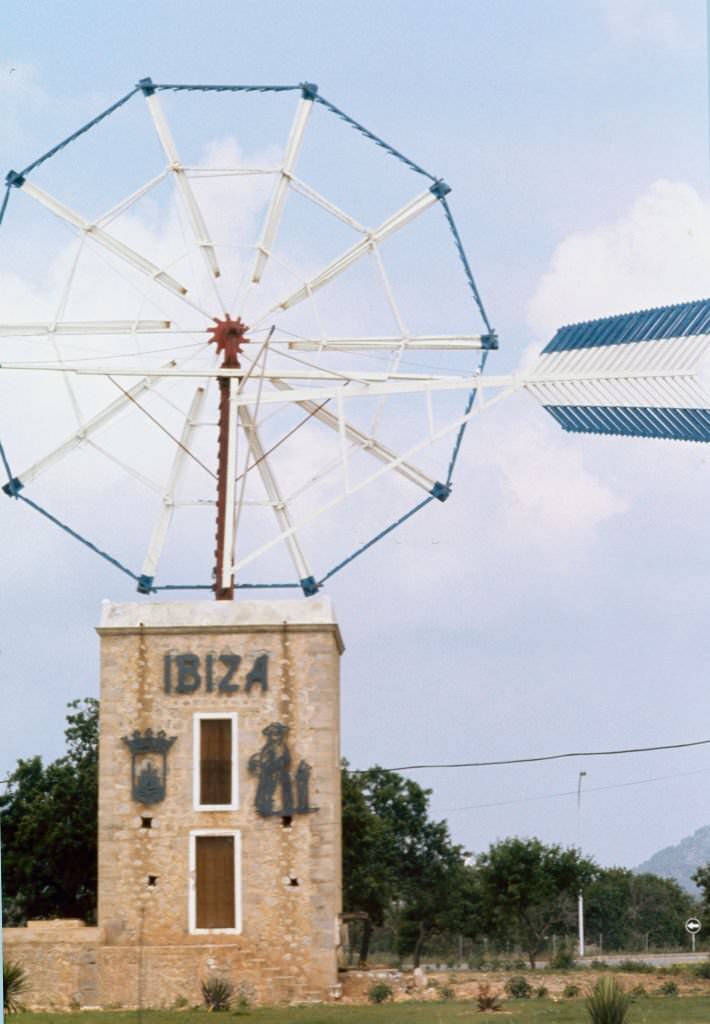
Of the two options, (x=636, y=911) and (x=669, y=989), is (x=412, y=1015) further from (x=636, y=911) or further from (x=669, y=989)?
(x=636, y=911)

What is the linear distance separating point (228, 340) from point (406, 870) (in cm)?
2505

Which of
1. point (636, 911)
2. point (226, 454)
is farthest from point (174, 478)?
point (636, 911)

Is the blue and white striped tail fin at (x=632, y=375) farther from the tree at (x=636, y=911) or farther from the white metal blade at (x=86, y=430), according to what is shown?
the tree at (x=636, y=911)

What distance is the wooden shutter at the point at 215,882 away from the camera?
95.2 ft

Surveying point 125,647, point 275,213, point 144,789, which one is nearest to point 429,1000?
point 144,789

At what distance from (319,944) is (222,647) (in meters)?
5.28

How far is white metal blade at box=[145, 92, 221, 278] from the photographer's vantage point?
106 feet

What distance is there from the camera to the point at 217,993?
27844 mm

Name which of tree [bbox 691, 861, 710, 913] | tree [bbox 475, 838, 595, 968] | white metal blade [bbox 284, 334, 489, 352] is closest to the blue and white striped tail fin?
white metal blade [bbox 284, 334, 489, 352]

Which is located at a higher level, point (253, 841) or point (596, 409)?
point (596, 409)

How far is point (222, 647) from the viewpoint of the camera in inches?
1184

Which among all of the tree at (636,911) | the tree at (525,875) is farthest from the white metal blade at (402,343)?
the tree at (636,911)

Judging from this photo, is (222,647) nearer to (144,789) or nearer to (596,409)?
(144,789)

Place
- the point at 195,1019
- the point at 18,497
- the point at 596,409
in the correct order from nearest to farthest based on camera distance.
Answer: the point at 195,1019, the point at 596,409, the point at 18,497
